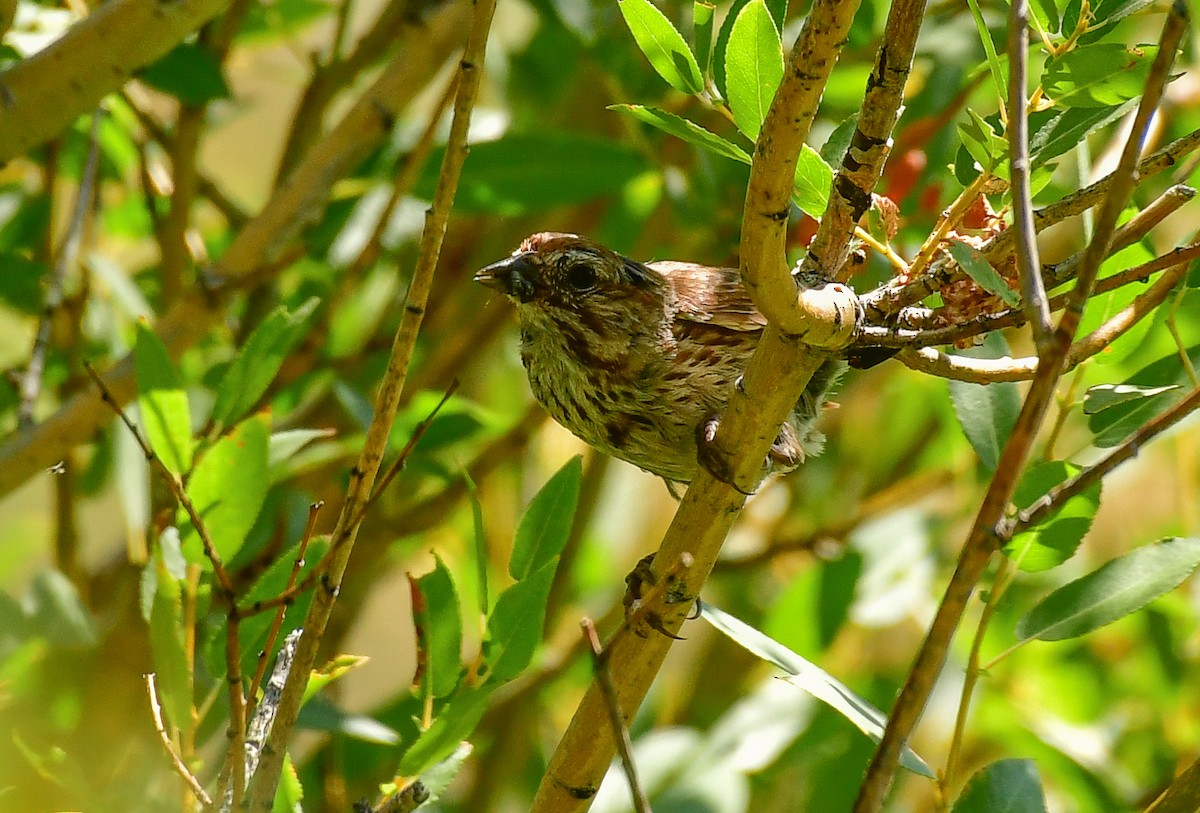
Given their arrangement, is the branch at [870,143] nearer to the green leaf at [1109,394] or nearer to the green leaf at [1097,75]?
the green leaf at [1097,75]

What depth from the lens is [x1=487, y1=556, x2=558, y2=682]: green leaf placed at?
5.72ft

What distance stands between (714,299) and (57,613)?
1.43m

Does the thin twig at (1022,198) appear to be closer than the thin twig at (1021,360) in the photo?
Yes

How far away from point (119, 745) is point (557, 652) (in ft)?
5.26

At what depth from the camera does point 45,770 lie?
5.85 feet

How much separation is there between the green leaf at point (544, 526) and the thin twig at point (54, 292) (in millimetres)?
1169

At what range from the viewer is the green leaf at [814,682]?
1599mm

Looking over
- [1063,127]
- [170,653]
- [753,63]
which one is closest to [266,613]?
[170,653]

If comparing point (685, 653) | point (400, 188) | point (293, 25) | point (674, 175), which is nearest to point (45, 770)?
point (400, 188)

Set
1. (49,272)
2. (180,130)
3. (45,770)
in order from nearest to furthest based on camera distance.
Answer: (45,770) < (49,272) < (180,130)

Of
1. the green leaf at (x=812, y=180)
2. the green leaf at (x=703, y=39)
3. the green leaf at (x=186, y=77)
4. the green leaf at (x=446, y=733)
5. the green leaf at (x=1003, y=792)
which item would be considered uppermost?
the green leaf at (x=186, y=77)

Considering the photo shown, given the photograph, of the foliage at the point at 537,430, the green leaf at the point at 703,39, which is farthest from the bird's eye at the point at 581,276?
the green leaf at the point at 703,39

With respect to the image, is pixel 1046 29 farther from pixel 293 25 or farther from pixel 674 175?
pixel 293 25

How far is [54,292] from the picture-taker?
2.72 metres
